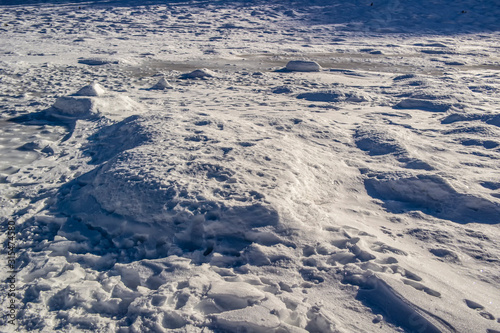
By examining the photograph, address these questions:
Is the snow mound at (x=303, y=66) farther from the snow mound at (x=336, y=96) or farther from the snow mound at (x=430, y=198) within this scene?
the snow mound at (x=430, y=198)

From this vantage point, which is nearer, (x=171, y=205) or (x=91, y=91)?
(x=171, y=205)

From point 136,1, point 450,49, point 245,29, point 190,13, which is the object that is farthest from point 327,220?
point 136,1

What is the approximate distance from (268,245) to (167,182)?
916 mm

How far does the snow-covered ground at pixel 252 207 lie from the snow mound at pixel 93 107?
3 centimetres

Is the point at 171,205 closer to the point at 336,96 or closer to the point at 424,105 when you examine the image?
the point at 336,96

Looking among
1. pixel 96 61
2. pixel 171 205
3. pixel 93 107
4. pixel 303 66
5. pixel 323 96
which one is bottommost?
pixel 171 205

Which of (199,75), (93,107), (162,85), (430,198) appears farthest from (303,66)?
(430,198)

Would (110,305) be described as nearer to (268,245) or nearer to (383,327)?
(268,245)

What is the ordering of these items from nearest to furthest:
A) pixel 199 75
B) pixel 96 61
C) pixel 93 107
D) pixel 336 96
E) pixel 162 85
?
1. pixel 93 107
2. pixel 336 96
3. pixel 162 85
4. pixel 199 75
5. pixel 96 61

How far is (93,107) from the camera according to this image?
513 centimetres

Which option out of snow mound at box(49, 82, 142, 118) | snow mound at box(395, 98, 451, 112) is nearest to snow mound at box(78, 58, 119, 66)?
snow mound at box(49, 82, 142, 118)

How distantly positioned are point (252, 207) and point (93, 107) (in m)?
3.46

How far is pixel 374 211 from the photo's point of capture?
2910 millimetres

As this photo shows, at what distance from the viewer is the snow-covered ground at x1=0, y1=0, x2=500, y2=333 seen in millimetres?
1992
